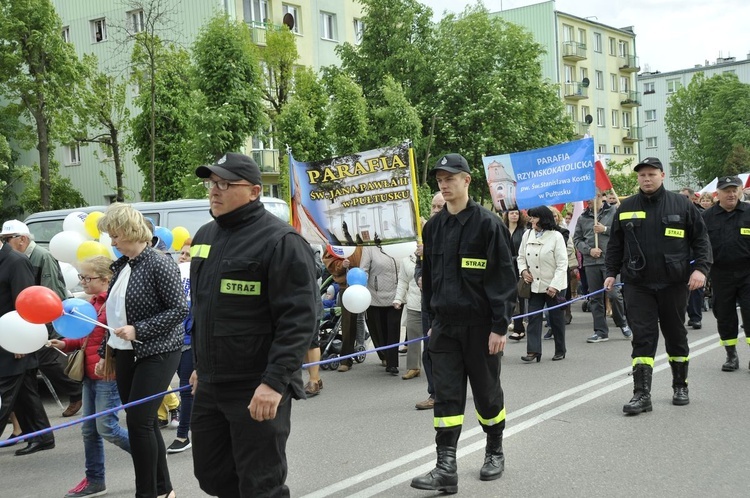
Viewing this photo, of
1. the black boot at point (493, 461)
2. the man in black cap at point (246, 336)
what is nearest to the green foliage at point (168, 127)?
the black boot at point (493, 461)

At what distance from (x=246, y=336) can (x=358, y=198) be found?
539 centimetres

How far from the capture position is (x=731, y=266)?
8.88 meters

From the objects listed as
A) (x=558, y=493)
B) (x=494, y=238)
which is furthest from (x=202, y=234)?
(x=558, y=493)

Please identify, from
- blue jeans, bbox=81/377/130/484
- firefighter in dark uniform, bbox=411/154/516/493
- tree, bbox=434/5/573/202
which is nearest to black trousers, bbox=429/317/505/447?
firefighter in dark uniform, bbox=411/154/516/493

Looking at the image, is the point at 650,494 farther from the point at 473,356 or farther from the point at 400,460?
the point at 400,460

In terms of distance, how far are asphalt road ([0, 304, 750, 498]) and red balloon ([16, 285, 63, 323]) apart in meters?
1.33

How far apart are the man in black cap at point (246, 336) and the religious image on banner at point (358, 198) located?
4703 mm

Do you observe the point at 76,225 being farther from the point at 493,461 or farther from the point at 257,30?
the point at 257,30

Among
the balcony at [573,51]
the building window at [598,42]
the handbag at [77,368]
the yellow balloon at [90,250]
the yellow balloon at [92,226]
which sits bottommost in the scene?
the handbag at [77,368]

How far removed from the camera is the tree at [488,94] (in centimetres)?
3875

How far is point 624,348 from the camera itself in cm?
1114

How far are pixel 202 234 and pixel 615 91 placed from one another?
67127mm

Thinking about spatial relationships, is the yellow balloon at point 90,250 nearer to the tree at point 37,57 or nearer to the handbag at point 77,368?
the handbag at point 77,368

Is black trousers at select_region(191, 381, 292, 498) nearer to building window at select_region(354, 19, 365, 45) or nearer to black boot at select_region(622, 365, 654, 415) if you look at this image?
black boot at select_region(622, 365, 654, 415)
